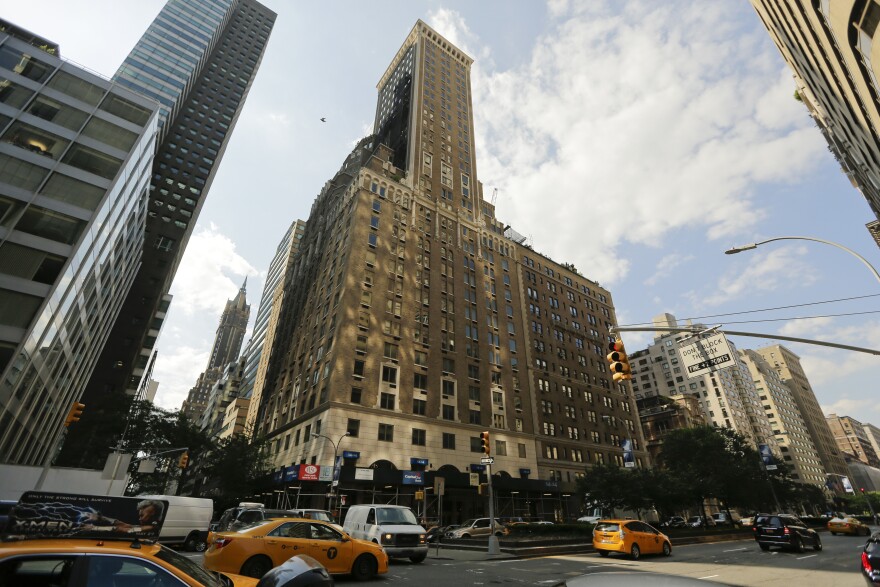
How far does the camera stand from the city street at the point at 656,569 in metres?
12.0

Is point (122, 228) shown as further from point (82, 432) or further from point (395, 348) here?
point (395, 348)

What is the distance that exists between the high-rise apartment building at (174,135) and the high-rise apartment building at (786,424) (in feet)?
546

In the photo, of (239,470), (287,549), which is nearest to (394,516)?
(287,549)

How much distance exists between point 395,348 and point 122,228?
2998cm

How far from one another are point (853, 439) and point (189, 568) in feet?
882

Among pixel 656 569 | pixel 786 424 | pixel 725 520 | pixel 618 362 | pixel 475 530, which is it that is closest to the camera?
pixel 618 362

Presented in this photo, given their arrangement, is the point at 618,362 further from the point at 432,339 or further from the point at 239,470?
the point at 239,470

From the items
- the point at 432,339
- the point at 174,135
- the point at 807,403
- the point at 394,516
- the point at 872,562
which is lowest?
the point at 872,562

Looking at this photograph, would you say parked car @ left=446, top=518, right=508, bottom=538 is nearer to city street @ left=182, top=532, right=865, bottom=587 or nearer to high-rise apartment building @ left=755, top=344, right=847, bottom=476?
city street @ left=182, top=532, right=865, bottom=587

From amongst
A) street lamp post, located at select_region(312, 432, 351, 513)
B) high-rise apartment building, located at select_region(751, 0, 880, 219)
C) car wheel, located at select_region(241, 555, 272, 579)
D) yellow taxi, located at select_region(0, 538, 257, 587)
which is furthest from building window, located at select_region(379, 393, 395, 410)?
high-rise apartment building, located at select_region(751, 0, 880, 219)

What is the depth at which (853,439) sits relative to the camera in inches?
7347

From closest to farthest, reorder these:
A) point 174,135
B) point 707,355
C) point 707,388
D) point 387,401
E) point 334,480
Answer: point 707,355 → point 334,480 → point 387,401 → point 174,135 → point 707,388

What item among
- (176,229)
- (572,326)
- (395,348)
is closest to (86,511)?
(395,348)

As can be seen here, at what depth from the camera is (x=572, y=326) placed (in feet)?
233
